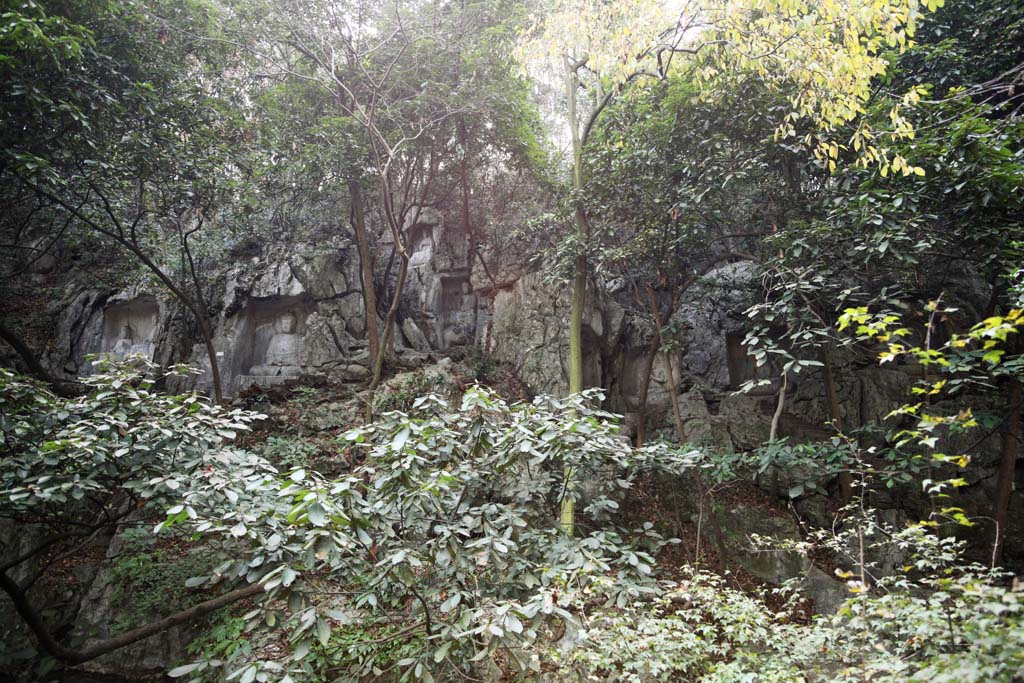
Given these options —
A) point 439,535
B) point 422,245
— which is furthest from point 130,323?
point 439,535

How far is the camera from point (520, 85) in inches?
362

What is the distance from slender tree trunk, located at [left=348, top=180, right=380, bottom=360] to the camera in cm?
959

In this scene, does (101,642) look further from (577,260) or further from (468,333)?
(468,333)

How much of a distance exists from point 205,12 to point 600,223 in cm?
645

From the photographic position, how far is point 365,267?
9.91 metres

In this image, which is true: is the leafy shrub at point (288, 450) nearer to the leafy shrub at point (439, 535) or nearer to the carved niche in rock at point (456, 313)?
the leafy shrub at point (439, 535)

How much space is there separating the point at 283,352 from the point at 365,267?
227 cm

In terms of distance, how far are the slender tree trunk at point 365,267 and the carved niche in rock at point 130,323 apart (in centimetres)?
432

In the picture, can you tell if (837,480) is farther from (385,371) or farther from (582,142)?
(385,371)

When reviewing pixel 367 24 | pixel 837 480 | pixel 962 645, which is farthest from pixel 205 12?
pixel 837 480

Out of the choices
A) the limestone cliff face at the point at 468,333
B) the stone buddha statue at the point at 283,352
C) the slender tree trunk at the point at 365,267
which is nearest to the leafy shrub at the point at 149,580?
the limestone cliff face at the point at 468,333

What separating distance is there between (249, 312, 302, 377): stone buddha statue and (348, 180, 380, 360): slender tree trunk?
1391 mm

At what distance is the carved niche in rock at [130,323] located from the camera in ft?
33.9

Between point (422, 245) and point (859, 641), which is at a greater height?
point (422, 245)
